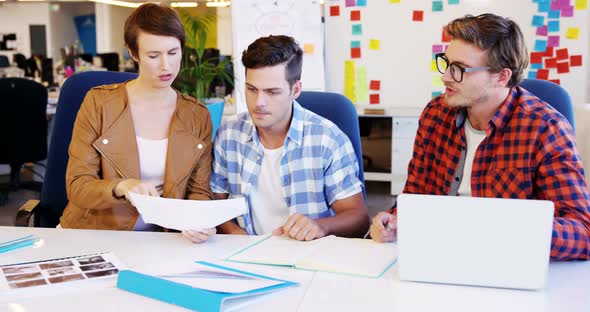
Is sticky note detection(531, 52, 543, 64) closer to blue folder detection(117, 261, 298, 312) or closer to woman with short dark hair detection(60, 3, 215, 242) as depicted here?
woman with short dark hair detection(60, 3, 215, 242)

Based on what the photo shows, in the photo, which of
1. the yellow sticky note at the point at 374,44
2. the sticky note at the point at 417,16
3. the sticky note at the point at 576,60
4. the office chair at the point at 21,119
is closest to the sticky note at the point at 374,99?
the yellow sticky note at the point at 374,44

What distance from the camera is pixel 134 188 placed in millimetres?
1684

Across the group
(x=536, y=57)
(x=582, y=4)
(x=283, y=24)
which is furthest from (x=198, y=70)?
(x=582, y=4)

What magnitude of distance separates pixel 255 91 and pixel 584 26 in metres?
3.82

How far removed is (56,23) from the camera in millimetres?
12414

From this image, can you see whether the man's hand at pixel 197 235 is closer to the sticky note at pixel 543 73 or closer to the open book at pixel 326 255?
the open book at pixel 326 255

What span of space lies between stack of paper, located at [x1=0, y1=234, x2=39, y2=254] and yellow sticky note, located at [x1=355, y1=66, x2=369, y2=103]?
392 cm

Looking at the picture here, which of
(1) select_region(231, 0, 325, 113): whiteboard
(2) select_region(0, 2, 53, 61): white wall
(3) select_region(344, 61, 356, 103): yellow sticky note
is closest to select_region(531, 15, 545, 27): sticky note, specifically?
(3) select_region(344, 61, 356, 103): yellow sticky note

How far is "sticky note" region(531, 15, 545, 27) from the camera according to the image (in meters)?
4.88

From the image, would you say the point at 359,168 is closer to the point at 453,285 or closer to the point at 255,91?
the point at 255,91

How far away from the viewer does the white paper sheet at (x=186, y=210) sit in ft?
4.80

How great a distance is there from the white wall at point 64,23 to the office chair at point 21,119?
812cm

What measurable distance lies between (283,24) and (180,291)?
4127mm

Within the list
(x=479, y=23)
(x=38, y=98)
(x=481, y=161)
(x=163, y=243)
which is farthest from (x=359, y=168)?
(x=38, y=98)
